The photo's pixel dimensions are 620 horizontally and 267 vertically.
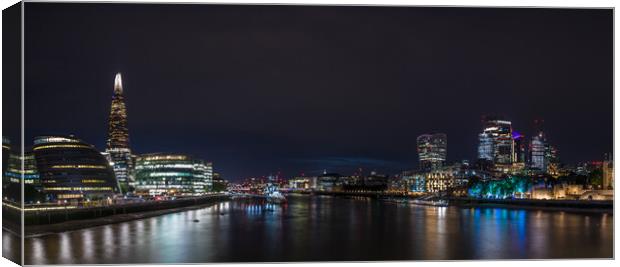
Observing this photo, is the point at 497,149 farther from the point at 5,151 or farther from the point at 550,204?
the point at 5,151

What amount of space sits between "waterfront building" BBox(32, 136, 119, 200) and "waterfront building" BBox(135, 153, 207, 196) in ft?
56.0

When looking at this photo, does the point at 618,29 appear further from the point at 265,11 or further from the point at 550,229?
the point at 550,229

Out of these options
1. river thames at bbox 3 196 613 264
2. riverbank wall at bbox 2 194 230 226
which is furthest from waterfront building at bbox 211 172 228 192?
river thames at bbox 3 196 613 264

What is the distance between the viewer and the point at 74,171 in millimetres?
38469

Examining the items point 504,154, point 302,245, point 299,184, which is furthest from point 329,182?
point 302,245

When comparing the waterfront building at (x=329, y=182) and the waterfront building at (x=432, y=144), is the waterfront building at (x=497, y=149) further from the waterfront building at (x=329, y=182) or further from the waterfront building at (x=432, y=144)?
the waterfront building at (x=329, y=182)

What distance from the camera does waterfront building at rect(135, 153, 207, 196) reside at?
204 feet

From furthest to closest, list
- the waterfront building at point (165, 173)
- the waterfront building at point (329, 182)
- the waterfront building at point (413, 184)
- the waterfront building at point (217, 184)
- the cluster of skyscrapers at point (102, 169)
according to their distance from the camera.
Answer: the waterfront building at point (329, 182) → the waterfront building at point (217, 184) → the waterfront building at point (413, 184) → the waterfront building at point (165, 173) → the cluster of skyscrapers at point (102, 169)

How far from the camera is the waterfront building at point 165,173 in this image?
204 feet

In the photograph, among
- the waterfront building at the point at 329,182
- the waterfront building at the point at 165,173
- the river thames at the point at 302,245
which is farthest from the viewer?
the waterfront building at the point at 329,182

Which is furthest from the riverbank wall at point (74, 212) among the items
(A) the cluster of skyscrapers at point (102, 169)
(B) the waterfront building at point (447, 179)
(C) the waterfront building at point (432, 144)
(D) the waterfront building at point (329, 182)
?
(D) the waterfront building at point (329, 182)

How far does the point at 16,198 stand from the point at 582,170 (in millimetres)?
34104

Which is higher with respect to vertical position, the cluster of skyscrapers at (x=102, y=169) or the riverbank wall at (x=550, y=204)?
the cluster of skyscrapers at (x=102, y=169)

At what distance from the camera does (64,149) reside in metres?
35.4
